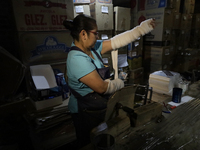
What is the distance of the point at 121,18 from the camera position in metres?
2.62

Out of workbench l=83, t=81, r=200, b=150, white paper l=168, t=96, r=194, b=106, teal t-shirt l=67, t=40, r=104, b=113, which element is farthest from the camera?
white paper l=168, t=96, r=194, b=106

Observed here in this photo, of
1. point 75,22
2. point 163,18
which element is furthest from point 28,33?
point 163,18

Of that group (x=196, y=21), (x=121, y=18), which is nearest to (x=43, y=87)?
(x=121, y=18)

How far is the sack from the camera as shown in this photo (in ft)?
3.56

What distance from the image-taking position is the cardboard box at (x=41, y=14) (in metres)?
1.50

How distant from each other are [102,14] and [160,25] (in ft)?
4.36

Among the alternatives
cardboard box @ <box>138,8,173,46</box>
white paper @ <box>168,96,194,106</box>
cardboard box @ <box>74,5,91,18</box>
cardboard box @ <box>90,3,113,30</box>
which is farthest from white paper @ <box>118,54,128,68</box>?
white paper @ <box>168,96,194,106</box>

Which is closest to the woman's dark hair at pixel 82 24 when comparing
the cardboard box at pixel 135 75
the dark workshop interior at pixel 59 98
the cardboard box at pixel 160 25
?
the dark workshop interior at pixel 59 98

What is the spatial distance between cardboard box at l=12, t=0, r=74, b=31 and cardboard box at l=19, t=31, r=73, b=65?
7 cm

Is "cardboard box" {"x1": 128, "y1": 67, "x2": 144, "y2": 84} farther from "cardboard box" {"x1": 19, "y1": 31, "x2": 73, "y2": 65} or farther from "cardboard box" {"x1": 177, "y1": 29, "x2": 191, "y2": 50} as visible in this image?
"cardboard box" {"x1": 19, "y1": 31, "x2": 73, "y2": 65}

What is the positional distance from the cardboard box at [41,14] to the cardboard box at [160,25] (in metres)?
1.92

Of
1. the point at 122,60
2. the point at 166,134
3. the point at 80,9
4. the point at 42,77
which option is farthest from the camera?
the point at 122,60

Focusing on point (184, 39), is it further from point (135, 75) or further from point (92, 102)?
point (92, 102)

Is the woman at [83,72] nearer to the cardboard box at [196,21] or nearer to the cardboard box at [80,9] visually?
the cardboard box at [80,9]
